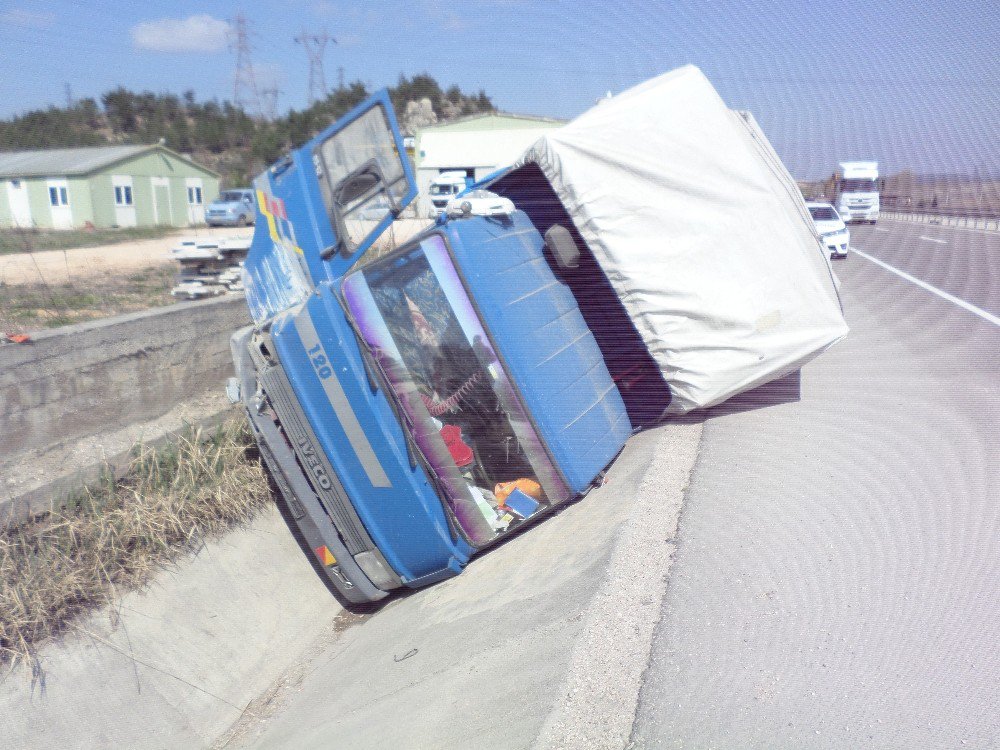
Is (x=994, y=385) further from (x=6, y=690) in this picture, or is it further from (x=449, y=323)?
(x=6, y=690)

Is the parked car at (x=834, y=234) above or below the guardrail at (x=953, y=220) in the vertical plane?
above

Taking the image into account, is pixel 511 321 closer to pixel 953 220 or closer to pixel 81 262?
pixel 81 262

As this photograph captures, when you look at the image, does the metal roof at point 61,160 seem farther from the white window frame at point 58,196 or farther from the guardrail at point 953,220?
the guardrail at point 953,220

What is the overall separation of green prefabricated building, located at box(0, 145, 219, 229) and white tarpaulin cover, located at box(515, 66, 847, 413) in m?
10.3

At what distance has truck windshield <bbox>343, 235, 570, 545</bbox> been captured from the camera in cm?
423

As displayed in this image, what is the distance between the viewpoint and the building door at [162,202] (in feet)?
66.4

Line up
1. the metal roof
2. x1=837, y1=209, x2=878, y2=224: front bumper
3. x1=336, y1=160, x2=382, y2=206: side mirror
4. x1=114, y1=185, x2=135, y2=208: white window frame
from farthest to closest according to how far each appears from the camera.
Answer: x1=837, y1=209, x2=878, y2=224: front bumper → x1=114, y1=185, x2=135, y2=208: white window frame → the metal roof → x1=336, y1=160, x2=382, y2=206: side mirror

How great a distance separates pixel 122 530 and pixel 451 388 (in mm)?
2425

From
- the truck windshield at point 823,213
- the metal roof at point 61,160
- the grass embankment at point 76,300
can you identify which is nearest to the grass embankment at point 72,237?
the metal roof at point 61,160

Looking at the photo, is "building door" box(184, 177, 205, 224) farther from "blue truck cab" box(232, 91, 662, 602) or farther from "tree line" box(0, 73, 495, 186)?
"blue truck cab" box(232, 91, 662, 602)

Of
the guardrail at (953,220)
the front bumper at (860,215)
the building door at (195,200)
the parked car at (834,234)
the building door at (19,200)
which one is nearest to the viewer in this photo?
the building door at (19,200)

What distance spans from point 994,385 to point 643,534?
333 cm

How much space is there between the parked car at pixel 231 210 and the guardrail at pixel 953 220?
58.0 ft

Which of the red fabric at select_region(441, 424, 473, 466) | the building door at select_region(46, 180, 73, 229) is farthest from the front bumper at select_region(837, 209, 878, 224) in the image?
the red fabric at select_region(441, 424, 473, 466)
